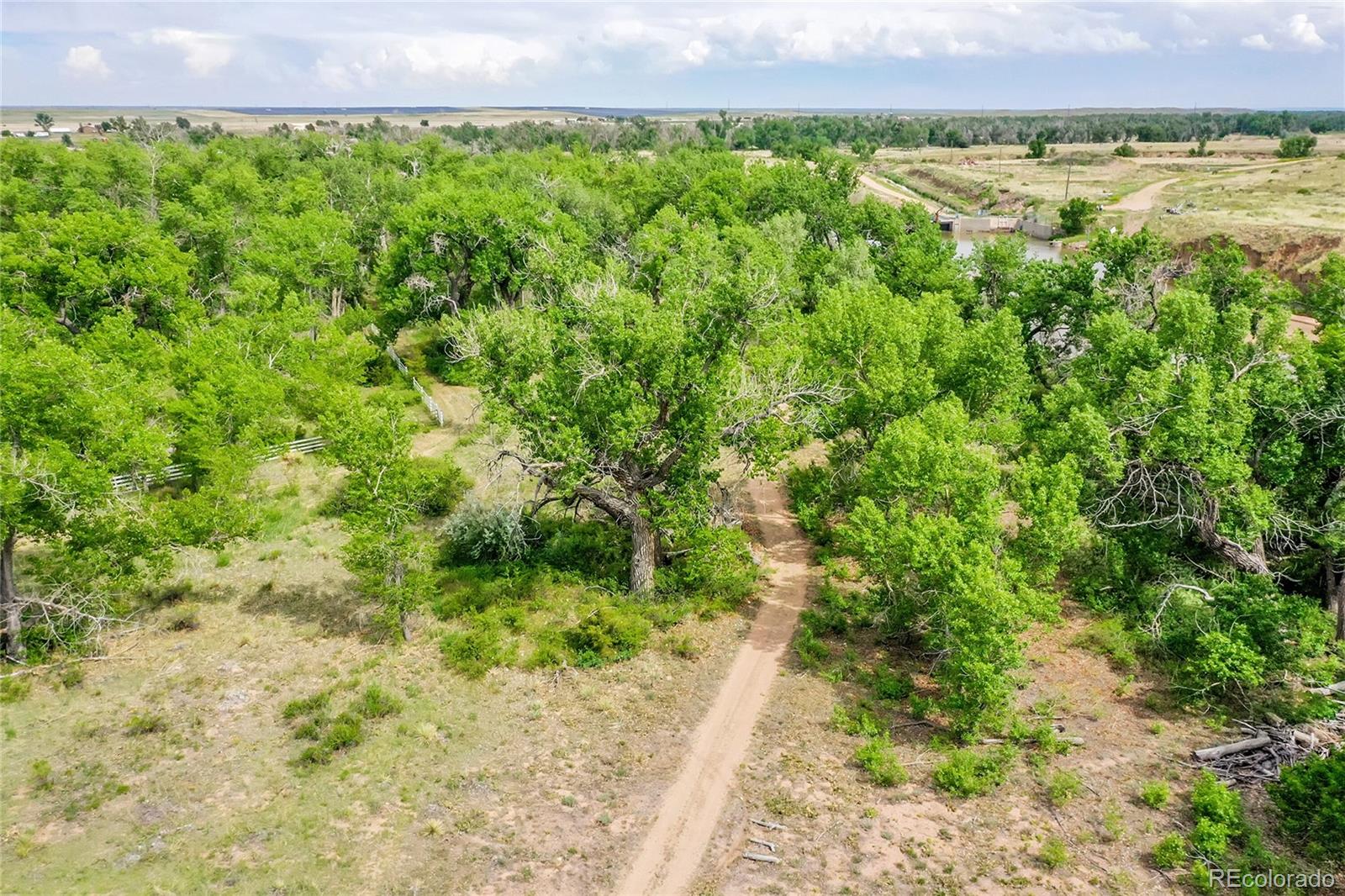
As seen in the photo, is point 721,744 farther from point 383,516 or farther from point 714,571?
point 383,516

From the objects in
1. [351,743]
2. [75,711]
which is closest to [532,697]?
[351,743]

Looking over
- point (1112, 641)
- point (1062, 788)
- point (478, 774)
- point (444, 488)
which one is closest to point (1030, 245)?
point (1112, 641)

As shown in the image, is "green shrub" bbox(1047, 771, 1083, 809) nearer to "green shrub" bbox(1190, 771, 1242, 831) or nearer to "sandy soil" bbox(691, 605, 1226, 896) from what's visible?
"sandy soil" bbox(691, 605, 1226, 896)

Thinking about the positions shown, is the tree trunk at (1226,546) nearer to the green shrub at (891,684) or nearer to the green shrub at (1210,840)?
the green shrub at (1210,840)

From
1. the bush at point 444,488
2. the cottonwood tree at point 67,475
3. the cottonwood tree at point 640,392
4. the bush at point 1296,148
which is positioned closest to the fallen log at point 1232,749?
the cottonwood tree at point 640,392

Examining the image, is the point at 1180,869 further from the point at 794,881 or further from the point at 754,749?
the point at 754,749

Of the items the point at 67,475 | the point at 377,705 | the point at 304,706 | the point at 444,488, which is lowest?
the point at 304,706
